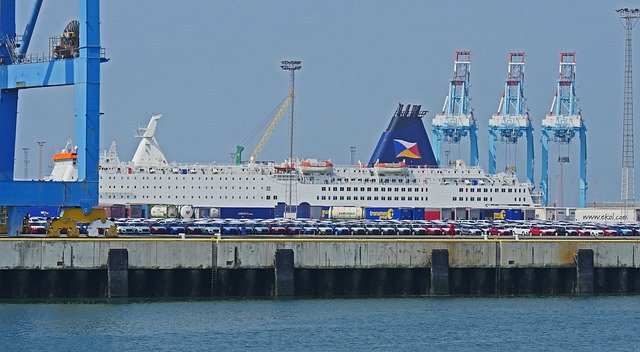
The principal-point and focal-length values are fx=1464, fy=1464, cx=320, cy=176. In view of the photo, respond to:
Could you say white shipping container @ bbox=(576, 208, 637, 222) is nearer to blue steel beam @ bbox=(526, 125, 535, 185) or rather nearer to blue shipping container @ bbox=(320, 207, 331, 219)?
blue steel beam @ bbox=(526, 125, 535, 185)

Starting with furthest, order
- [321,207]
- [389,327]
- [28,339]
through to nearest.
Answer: [321,207] < [389,327] < [28,339]

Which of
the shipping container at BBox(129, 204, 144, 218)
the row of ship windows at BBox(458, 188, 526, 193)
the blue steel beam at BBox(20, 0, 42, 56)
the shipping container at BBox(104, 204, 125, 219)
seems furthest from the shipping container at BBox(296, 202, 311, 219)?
the blue steel beam at BBox(20, 0, 42, 56)

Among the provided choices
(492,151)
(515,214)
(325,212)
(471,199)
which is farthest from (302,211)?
(492,151)

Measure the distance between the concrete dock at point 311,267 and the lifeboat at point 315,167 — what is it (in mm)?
89135

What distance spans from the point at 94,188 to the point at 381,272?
14125 millimetres

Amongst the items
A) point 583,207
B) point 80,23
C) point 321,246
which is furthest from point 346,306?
point 583,207

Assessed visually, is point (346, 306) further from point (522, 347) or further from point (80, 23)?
point (80, 23)

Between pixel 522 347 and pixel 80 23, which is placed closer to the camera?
pixel 522 347

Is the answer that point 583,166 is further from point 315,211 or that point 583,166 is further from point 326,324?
point 326,324

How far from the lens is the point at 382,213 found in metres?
159

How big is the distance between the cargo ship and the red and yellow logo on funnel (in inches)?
4.4

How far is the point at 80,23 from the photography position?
2724 inches

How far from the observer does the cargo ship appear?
15650 cm

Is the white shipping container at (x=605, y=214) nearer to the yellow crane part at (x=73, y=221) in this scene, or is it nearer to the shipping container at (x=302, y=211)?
the shipping container at (x=302, y=211)
